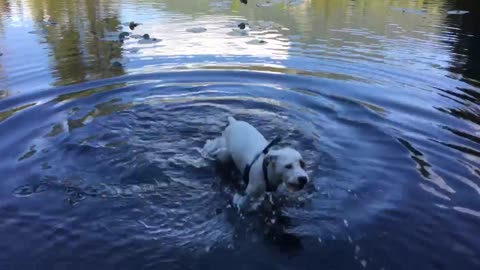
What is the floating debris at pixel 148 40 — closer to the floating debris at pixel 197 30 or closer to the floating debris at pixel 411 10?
the floating debris at pixel 197 30

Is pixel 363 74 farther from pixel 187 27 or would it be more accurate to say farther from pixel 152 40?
pixel 187 27

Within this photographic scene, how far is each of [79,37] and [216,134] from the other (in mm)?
10005

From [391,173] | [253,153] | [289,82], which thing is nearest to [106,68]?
Answer: [289,82]

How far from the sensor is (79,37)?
54.6 ft

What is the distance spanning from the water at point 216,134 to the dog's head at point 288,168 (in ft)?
2.35

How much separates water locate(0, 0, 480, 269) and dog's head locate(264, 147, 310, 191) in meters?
0.72

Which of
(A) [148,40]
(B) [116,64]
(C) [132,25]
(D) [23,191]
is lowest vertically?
(D) [23,191]

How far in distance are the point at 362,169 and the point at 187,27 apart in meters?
12.5

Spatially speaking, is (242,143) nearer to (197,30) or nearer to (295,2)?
(197,30)

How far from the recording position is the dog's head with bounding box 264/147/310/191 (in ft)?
17.4

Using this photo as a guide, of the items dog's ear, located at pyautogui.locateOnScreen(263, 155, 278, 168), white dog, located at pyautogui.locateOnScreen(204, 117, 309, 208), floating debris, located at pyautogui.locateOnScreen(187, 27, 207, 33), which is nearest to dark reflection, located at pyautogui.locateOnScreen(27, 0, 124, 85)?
floating debris, located at pyautogui.locateOnScreen(187, 27, 207, 33)

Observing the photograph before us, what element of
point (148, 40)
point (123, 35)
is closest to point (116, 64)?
point (148, 40)

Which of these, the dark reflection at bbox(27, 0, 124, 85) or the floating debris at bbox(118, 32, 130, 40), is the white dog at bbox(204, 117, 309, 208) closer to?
the dark reflection at bbox(27, 0, 124, 85)

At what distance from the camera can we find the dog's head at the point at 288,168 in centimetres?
531
